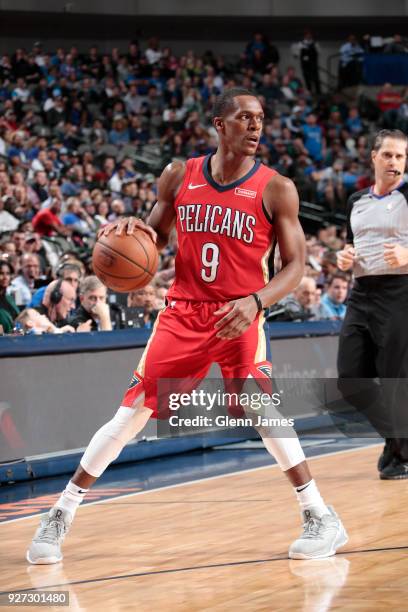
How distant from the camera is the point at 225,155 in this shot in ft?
17.2

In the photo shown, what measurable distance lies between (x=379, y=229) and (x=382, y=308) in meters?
0.53

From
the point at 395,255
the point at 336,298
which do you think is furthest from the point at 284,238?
the point at 336,298

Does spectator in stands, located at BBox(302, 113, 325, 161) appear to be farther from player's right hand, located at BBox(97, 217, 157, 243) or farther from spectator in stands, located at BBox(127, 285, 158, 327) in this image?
player's right hand, located at BBox(97, 217, 157, 243)

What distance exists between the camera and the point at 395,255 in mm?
6824

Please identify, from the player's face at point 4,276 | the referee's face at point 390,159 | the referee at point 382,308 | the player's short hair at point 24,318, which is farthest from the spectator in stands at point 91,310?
the referee's face at point 390,159

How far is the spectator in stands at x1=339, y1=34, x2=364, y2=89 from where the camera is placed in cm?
2553

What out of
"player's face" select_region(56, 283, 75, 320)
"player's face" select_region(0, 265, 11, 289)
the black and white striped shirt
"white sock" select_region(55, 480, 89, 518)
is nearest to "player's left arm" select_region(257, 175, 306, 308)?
"white sock" select_region(55, 480, 89, 518)

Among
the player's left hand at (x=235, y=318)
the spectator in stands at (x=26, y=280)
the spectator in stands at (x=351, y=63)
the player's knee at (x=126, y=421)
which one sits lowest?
the spectator in stands at (x=26, y=280)

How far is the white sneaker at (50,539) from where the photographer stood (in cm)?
503

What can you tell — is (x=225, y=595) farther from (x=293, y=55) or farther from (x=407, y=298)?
(x=293, y=55)

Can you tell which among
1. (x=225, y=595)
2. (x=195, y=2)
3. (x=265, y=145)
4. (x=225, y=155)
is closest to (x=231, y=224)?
(x=225, y=155)

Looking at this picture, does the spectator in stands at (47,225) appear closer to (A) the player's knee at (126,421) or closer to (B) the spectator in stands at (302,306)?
(B) the spectator in stands at (302,306)

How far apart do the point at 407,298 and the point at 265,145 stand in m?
14.3

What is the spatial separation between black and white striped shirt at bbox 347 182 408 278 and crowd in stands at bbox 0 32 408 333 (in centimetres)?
252
